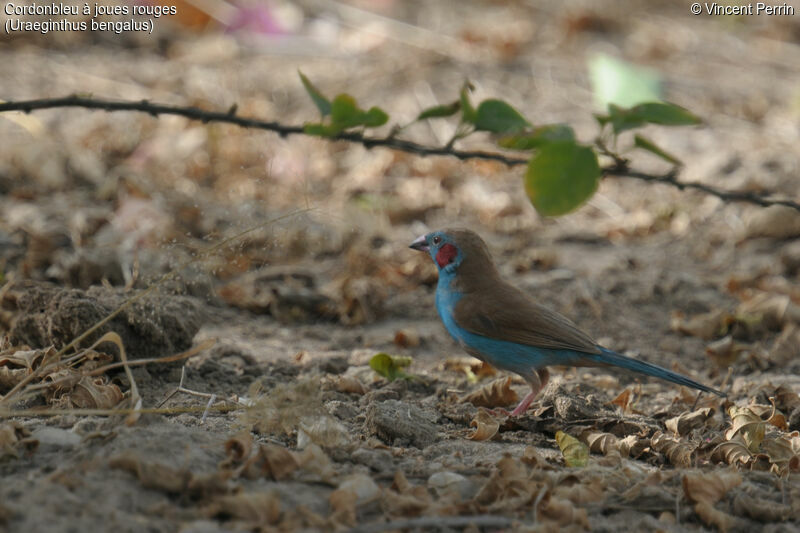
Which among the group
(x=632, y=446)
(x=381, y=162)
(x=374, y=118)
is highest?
(x=374, y=118)

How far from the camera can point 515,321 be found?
12.6 ft

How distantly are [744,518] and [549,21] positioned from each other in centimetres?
733

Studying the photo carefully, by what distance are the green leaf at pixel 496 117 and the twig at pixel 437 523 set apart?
4.41ft

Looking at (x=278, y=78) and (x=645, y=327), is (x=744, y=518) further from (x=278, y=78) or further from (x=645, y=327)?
(x=278, y=78)

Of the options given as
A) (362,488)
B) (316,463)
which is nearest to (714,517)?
(362,488)

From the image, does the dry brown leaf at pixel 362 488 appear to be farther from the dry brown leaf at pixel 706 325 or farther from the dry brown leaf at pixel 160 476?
the dry brown leaf at pixel 706 325

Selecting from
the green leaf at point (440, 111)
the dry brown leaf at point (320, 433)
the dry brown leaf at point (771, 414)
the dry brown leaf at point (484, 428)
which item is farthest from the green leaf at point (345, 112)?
the dry brown leaf at point (771, 414)

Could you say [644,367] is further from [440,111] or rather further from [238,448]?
[238,448]

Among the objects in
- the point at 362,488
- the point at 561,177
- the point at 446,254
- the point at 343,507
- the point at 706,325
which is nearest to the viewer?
the point at 343,507

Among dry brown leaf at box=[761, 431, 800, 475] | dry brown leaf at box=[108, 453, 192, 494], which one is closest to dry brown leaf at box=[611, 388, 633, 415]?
dry brown leaf at box=[761, 431, 800, 475]

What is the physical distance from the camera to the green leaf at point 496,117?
3.09 meters

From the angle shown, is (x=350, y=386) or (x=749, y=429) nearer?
(x=749, y=429)

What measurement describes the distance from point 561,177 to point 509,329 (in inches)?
50.3

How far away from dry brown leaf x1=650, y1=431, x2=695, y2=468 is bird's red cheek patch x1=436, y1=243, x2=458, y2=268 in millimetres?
1364
